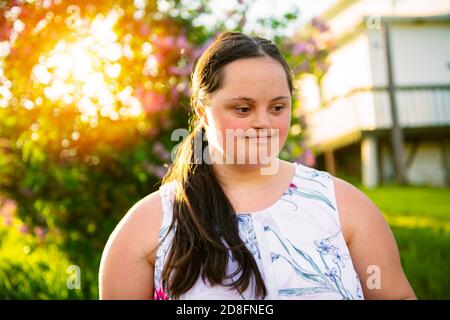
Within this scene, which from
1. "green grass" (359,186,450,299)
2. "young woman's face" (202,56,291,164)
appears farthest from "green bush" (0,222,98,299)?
"green grass" (359,186,450,299)

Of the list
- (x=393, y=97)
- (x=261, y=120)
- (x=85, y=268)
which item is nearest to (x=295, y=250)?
(x=261, y=120)

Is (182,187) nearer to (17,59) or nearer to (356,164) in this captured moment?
(17,59)

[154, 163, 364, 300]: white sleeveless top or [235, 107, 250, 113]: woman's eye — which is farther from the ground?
[235, 107, 250, 113]: woman's eye

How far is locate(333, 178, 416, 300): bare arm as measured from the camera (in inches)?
69.4

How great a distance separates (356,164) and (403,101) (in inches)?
86.0

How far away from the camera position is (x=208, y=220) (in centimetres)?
179

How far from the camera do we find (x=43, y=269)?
3.72 m

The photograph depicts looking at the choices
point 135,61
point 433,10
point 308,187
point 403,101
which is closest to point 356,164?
point 403,101

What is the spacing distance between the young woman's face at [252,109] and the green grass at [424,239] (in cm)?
215

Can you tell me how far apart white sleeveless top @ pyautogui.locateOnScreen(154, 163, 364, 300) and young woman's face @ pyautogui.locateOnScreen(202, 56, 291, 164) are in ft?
0.66

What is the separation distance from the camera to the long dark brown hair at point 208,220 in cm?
167

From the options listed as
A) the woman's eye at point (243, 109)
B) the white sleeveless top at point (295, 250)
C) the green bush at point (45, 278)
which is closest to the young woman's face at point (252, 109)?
the woman's eye at point (243, 109)

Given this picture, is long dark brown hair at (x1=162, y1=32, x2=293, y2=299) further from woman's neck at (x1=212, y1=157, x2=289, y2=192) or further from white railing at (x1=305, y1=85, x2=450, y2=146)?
white railing at (x1=305, y1=85, x2=450, y2=146)

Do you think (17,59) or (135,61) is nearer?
(17,59)
